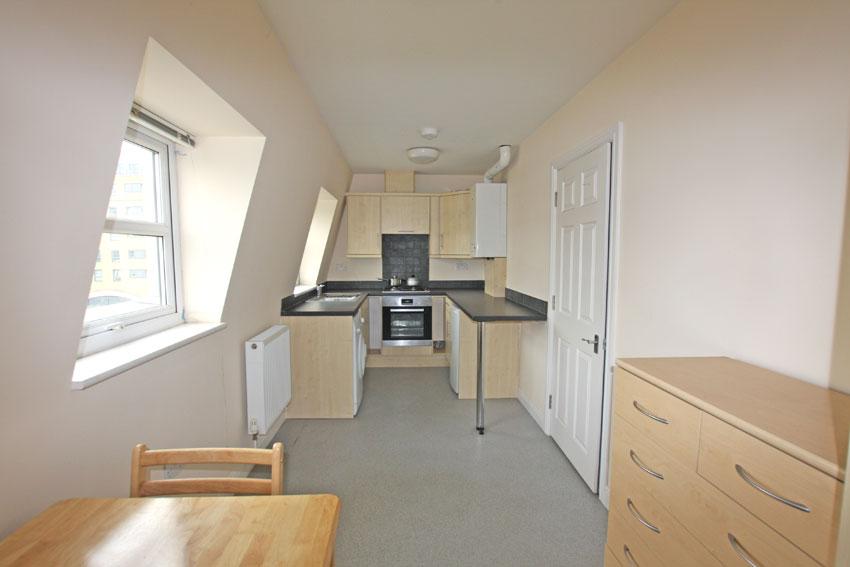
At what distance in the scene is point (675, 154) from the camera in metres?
1.60

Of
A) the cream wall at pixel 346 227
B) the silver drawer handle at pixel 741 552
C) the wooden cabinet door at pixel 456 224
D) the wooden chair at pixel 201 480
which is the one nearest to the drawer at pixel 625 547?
the silver drawer handle at pixel 741 552

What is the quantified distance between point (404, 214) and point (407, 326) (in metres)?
1.41

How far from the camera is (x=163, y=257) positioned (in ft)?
6.28

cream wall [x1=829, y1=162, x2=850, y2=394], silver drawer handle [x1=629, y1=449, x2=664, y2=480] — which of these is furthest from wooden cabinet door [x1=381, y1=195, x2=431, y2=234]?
cream wall [x1=829, y1=162, x2=850, y2=394]

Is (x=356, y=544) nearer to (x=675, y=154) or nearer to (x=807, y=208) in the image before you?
(x=807, y=208)

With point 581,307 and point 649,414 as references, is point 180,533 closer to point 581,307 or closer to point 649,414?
point 649,414

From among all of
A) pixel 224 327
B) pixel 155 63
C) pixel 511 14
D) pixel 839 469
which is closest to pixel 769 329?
pixel 839 469

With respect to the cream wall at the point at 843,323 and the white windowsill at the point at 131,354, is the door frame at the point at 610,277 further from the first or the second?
the white windowsill at the point at 131,354

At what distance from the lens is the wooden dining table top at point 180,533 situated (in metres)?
0.71

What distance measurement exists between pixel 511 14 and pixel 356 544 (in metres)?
2.57

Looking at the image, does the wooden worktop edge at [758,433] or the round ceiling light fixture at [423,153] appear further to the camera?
the round ceiling light fixture at [423,153]

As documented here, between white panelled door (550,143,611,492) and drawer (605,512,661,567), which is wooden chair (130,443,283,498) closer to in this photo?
drawer (605,512,661,567)

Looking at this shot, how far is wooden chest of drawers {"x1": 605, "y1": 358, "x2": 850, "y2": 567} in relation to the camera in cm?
74

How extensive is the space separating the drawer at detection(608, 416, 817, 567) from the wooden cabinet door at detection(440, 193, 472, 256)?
3.34 meters
